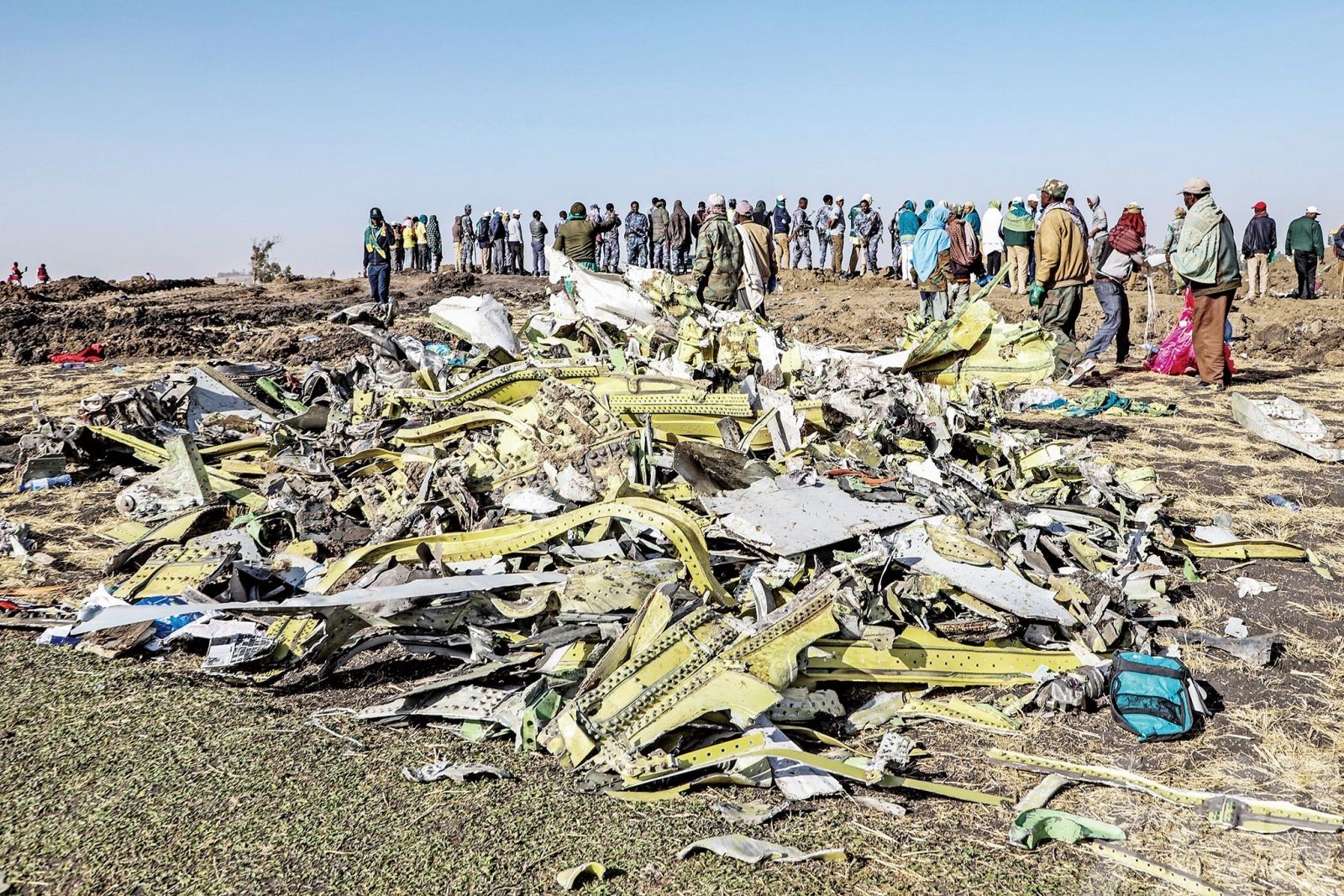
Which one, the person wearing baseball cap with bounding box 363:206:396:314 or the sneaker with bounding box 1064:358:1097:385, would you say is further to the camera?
the person wearing baseball cap with bounding box 363:206:396:314

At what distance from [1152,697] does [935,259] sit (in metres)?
9.43

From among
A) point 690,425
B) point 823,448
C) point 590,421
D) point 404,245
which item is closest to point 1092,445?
point 823,448

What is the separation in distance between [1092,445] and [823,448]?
3.20 m

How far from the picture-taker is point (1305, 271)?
16453 mm

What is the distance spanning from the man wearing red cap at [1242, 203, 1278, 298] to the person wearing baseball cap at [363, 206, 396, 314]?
1494 cm

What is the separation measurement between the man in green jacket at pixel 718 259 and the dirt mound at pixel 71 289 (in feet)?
53.9

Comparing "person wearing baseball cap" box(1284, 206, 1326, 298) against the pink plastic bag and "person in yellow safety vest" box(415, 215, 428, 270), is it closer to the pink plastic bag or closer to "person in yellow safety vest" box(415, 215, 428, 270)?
the pink plastic bag

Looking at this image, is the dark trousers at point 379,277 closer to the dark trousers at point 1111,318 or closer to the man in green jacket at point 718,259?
the man in green jacket at point 718,259

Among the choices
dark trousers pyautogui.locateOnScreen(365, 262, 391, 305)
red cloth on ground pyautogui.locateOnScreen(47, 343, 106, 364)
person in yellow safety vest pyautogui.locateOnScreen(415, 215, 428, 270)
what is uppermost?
person in yellow safety vest pyautogui.locateOnScreen(415, 215, 428, 270)

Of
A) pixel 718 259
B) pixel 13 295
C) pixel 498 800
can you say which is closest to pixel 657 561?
pixel 498 800

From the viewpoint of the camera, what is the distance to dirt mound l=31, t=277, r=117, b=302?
64.6 ft

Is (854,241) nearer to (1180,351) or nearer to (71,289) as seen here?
(1180,351)

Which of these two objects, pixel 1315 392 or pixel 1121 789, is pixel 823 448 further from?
pixel 1315 392

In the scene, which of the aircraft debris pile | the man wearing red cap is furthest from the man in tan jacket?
the man wearing red cap
